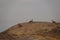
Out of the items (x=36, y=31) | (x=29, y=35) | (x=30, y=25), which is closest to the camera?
(x=29, y=35)

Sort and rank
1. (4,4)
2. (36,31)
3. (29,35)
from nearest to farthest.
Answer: (29,35) → (36,31) → (4,4)

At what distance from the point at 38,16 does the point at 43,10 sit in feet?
0.45

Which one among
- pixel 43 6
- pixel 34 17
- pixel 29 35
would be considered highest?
pixel 43 6

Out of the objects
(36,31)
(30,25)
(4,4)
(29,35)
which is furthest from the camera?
(4,4)

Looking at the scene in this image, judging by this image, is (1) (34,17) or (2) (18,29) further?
(1) (34,17)

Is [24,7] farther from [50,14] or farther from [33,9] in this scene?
[50,14]

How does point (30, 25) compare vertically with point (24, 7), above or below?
below

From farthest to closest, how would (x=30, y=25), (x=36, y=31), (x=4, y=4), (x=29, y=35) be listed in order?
1. (x=4, y=4)
2. (x=30, y=25)
3. (x=36, y=31)
4. (x=29, y=35)

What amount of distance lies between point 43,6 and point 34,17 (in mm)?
248

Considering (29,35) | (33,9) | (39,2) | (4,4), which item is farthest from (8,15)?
(29,35)

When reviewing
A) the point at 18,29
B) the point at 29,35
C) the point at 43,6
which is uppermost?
the point at 43,6

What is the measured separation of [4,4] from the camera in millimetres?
2100

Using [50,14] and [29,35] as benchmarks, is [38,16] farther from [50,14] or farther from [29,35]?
[29,35]

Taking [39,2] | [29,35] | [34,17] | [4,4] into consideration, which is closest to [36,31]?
[29,35]
